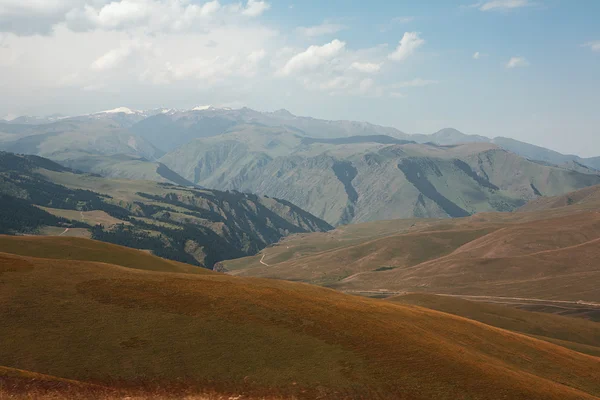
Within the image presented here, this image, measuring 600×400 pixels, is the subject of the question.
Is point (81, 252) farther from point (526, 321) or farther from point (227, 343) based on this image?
point (526, 321)

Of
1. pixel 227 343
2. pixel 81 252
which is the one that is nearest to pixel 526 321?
pixel 81 252

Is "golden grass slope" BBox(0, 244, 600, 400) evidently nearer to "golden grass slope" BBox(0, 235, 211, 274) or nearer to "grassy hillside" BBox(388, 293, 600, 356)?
"golden grass slope" BBox(0, 235, 211, 274)

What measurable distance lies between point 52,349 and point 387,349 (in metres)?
35.5

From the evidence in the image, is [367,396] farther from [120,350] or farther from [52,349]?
[52,349]

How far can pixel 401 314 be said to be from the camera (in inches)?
3319

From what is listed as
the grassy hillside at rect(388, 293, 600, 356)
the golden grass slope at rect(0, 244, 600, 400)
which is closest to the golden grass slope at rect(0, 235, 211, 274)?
the golden grass slope at rect(0, 244, 600, 400)

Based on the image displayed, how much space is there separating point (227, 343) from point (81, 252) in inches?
2944

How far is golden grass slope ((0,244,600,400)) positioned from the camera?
159ft

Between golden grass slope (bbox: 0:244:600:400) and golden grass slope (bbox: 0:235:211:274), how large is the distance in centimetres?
3874

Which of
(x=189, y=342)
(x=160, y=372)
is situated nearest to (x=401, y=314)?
(x=189, y=342)

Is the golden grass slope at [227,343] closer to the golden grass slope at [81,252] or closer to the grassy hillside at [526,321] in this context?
the golden grass slope at [81,252]

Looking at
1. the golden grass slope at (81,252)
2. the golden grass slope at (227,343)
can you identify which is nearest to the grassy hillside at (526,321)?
the golden grass slope at (81,252)

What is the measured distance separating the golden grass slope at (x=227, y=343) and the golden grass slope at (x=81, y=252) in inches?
1525

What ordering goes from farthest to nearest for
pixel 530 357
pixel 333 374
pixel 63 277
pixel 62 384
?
pixel 530 357 < pixel 63 277 < pixel 333 374 < pixel 62 384
